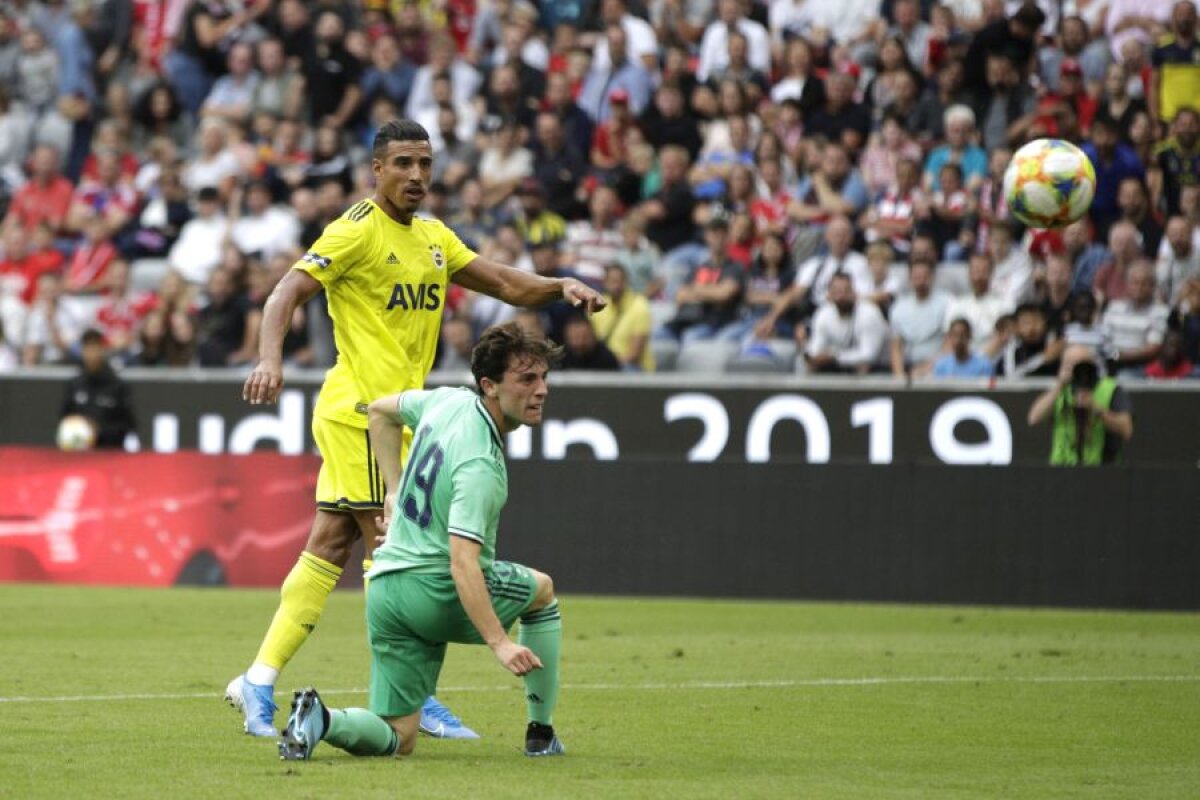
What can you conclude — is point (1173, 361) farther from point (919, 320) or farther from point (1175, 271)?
point (919, 320)

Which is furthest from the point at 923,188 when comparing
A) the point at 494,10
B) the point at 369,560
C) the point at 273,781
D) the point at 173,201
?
the point at 273,781

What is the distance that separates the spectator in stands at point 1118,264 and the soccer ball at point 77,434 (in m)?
8.87

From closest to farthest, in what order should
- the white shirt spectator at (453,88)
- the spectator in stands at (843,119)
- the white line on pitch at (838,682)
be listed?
the white line on pitch at (838,682) < the spectator in stands at (843,119) < the white shirt spectator at (453,88)

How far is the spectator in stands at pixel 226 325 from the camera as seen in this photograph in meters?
20.2

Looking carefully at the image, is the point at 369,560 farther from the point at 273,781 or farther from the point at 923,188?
the point at 923,188

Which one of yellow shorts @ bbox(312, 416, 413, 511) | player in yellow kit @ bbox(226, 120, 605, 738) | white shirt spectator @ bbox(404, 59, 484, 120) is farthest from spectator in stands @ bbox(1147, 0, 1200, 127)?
yellow shorts @ bbox(312, 416, 413, 511)

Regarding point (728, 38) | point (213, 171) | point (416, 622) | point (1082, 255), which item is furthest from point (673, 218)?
point (416, 622)

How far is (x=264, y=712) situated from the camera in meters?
8.54

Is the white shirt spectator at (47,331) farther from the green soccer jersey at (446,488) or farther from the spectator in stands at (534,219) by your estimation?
the green soccer jersey at (446,488)

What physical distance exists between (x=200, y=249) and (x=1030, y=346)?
9011 mm

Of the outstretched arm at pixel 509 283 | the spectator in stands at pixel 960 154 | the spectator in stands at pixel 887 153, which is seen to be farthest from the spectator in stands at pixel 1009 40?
the outstretched arm at pixel 509 283

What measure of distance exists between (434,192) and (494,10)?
11.3 feet

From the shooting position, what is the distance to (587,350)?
1845 cm

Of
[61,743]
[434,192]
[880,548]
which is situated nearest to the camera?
[61,743]
